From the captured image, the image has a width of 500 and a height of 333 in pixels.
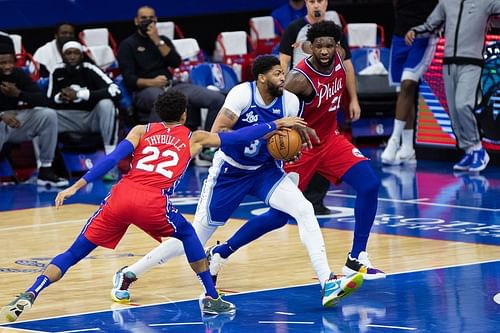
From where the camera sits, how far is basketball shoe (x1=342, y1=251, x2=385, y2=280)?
389 inches

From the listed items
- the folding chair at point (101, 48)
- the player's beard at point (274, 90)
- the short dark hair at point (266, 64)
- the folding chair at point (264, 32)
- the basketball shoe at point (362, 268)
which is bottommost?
the folding chair at point (264, 32)

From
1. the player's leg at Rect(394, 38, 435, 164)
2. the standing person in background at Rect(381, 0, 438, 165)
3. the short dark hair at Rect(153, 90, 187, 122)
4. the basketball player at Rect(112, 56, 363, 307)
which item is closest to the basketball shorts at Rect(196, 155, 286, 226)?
the basketball player at Rect(112, 56, 363, 307)

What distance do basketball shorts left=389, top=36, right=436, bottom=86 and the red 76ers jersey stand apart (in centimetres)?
697

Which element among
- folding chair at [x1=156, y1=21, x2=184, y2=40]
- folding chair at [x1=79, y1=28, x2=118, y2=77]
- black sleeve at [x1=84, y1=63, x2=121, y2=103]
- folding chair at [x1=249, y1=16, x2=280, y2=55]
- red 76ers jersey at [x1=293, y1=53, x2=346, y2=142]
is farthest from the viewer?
folding chair at [x1=249, y1=16, x2=280, y2=55]

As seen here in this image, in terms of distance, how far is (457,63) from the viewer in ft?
53.1

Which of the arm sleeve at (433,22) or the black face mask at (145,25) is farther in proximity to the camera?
the black face mask at (145,25)

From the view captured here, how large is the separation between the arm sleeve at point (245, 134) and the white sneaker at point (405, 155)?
849 cm

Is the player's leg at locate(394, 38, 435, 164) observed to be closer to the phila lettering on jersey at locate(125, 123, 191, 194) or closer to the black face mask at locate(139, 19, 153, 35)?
the black face mask at locate(139, 19, 153, 35)

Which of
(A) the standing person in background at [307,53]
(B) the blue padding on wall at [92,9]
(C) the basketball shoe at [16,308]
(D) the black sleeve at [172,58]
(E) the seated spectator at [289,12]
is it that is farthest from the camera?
(E) the seated spectator at [289,12]

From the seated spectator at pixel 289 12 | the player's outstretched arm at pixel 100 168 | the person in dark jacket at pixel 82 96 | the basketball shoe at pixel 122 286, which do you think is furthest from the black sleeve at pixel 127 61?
the player's outstretched arm at pixel 100 168

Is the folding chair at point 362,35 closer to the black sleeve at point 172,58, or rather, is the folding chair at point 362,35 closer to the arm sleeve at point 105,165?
the black sleeve at point 172,58

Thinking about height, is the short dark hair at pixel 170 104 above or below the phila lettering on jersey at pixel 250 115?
above

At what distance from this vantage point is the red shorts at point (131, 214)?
8789 mm

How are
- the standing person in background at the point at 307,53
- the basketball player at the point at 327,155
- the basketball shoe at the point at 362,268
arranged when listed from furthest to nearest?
1. the standing person in background at the point at 307,53
2. the basketball shoe at the point at 362,268
3. the basketball player at the point at 327,155
